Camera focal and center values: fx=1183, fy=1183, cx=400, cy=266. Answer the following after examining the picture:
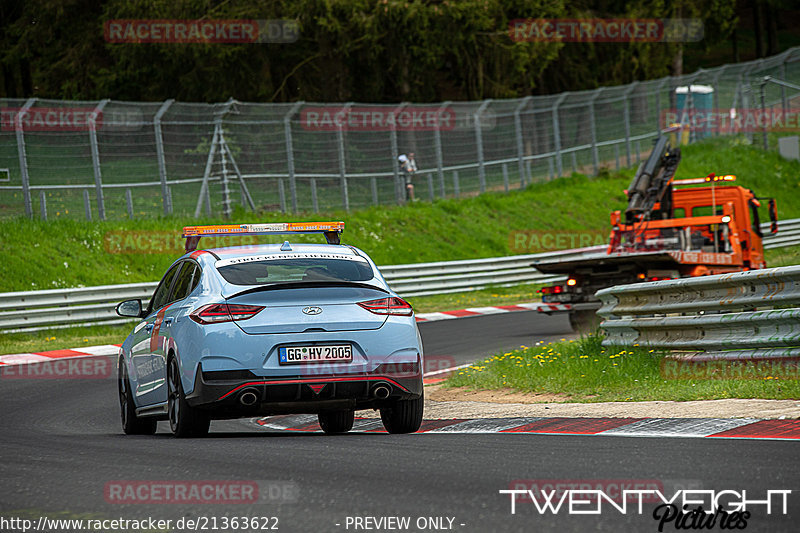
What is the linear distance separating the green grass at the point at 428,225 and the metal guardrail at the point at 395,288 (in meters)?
2.13

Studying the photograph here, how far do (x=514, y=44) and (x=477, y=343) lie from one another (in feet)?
80.8

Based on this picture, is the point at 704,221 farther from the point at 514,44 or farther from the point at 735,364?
the point at 514,44

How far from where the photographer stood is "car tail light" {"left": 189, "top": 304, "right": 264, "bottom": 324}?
8.15m

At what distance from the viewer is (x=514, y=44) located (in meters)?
40.8

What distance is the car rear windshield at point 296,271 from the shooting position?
27.9ft

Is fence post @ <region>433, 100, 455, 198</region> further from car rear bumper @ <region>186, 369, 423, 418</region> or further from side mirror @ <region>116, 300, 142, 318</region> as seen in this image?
car rear bumper @ <region>186, 369, 423, 418</region>

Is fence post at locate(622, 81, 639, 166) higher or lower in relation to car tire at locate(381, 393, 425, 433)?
higher

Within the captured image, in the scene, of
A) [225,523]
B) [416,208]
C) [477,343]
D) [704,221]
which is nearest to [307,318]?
[225,523]

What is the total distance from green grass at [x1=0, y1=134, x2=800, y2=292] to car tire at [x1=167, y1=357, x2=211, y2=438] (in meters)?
15.3

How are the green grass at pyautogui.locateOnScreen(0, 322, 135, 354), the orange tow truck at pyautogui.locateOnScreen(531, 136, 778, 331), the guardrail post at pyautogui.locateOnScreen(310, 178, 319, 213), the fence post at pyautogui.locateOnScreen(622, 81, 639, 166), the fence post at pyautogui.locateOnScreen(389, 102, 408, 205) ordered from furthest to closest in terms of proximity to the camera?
1. the fence post at pyautogui.locateOnScreen(622, 81, 639, 166)
2. the fence post at pyautogui.locateOnScreen(389, 102, 408, 205)
3. the guardrail post at pyautogui.locateOnScreen(310, 178, 319, 213)
4. the green grass at pyautogui.locateOnScreen(0, 322, 135, 354)
5. the orange tow truck at pyautogui.locateOnScreen(531, 136, 778, 331)

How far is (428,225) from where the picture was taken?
33.0 metres

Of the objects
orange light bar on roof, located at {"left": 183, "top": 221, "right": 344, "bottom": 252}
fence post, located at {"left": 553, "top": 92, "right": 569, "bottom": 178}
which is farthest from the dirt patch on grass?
fence post, located at {"left": 553, "top": 92, "right": 569, "bottom": 178}

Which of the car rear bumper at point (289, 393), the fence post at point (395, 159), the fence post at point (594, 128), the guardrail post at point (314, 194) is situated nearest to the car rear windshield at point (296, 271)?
the car rear bumper at point (289, 393)

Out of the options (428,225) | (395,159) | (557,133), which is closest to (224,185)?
(395,159)
